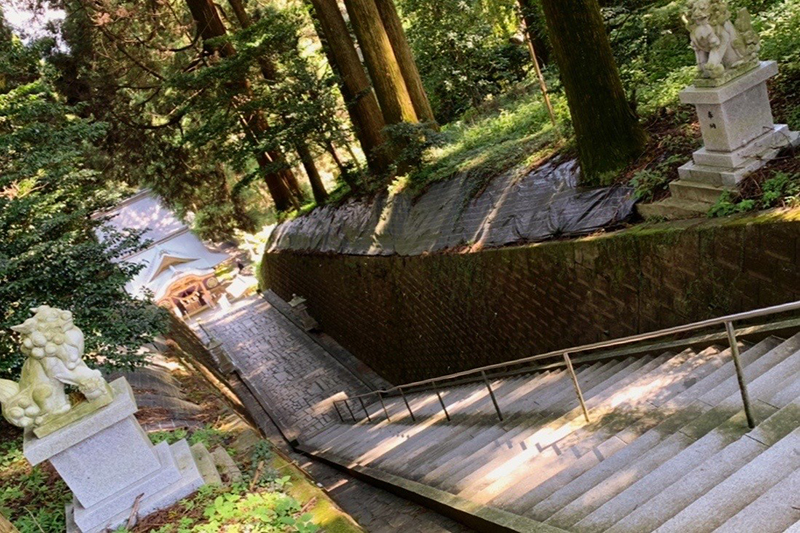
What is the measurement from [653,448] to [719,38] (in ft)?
12.3

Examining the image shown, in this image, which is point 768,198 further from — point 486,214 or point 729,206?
point 486,214

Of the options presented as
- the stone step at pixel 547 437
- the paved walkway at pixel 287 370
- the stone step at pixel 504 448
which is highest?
the stone step at pixel 547 437

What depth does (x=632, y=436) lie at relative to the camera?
4387mm

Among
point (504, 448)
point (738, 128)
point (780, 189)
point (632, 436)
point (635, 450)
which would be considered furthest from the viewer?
point (738, 128)

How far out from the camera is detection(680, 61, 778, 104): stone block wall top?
5.48 meters

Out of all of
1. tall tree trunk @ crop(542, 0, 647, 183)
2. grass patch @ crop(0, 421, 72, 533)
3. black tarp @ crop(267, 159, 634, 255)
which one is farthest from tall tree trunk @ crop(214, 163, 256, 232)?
tall tree trunk @ crop(542, 0, 647, 183)

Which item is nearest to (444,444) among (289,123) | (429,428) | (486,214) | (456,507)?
(429,428)

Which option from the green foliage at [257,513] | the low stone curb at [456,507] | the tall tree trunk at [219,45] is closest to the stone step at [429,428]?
the low stone curb at [456,507]

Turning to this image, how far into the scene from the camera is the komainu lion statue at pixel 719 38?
5500mm

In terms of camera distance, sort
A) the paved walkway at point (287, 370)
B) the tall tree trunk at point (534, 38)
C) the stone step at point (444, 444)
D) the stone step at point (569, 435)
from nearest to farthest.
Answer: the stone step at point (569, 435), the stone step at point (444, 444), the tall tree trunk at point (534, 38), the paved walkway at point (287, 370)

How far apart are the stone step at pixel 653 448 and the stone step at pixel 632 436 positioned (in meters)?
0.01

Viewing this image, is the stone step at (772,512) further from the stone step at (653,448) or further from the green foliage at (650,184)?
the green foliage at (650,184)

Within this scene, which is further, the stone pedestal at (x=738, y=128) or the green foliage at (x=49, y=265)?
the green foliage at (x=49, y=265)

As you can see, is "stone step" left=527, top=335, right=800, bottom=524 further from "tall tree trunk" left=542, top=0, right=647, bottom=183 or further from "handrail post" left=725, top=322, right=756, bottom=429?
"tall tree trunk" left=542, top=0, right=647, bottom=183
